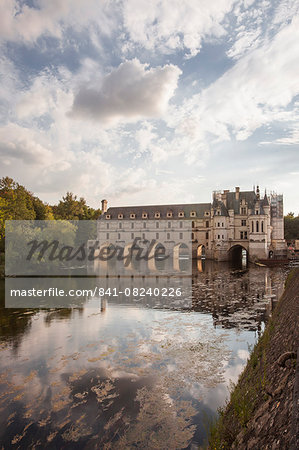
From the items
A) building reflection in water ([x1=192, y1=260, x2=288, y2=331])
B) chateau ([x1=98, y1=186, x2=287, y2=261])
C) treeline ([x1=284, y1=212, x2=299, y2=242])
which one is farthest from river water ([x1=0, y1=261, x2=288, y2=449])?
treeline ([x1=284, y1=212, x2=299, y2=242])

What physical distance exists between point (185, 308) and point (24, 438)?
45.8ft

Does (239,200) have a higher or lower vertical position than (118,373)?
higher

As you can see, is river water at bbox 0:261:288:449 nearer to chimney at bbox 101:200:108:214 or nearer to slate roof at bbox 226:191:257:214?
slate roof at bbox 226:191:257:214

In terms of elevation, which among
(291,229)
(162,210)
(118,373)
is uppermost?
(162,210)

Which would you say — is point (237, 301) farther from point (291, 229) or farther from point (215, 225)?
point (291, 229)

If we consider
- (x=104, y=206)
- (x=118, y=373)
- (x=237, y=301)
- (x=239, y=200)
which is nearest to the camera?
(x=118, y=373)

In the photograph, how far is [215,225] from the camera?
62344 mm

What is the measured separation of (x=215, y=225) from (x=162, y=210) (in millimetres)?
17426

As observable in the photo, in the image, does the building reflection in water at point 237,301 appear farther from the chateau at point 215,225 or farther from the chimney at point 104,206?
the chimney at point 104,206

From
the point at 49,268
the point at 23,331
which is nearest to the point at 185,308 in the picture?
the point at 23,331

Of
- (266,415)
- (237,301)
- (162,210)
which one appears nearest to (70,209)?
(162,210)

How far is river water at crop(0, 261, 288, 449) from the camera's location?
22.9ft

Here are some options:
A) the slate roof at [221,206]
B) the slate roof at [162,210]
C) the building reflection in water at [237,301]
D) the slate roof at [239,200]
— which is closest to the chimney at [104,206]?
the slate roof at [162,210]

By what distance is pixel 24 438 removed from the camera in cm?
678
